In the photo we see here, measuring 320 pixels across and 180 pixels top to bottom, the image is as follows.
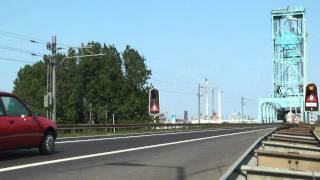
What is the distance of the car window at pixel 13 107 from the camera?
518 inches

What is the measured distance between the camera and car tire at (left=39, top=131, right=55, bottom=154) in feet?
48.1

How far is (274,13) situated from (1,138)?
98.2m

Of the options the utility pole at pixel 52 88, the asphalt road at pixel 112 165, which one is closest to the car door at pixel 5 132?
the asphalt road at pixel 112 165

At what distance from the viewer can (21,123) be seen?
1346cm

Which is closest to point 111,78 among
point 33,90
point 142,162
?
point 33,90

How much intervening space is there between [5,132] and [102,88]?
8777cm

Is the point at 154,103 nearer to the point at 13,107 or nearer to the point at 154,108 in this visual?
the point at 154,108

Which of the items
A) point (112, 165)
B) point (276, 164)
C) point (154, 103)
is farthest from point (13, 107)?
point (154, 103)

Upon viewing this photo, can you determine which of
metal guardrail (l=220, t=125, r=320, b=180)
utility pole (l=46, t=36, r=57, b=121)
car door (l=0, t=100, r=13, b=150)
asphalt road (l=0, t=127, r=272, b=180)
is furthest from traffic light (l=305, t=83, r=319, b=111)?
utility pole (l=46, t=36, r=57, b=121)

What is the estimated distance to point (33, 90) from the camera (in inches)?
4262

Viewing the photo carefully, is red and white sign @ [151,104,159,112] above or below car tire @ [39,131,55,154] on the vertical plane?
above

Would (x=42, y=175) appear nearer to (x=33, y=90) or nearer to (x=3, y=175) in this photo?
(x=3, y=175)

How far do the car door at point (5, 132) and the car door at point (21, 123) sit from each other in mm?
124

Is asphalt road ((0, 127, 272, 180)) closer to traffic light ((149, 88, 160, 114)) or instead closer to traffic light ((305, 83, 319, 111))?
traffic light ((305, 83, 319, 111))
